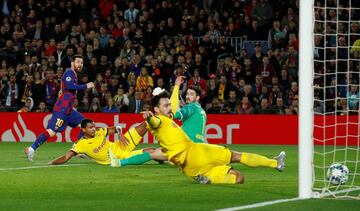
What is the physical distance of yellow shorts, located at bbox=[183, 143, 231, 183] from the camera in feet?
41.1

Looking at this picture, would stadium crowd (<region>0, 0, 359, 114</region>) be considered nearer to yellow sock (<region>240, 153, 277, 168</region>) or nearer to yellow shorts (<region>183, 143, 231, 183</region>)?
yellow sock (<region>240, 153, 277, 168</region>)

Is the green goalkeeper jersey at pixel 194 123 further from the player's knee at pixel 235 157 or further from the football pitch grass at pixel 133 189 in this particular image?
the player's knee at pixel 235 157

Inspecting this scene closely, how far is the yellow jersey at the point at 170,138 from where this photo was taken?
41.8 ft

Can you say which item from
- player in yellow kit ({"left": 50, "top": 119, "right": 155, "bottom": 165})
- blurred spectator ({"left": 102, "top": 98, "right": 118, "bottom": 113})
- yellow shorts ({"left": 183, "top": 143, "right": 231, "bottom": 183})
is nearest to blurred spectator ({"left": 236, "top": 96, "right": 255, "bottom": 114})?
blurred spectator ({"left": 102, "top": 98, "right": 118, "bottom": 113})

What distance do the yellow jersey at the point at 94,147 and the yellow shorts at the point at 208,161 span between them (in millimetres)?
4171

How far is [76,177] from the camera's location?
45.9 feet

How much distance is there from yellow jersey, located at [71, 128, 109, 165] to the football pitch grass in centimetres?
23

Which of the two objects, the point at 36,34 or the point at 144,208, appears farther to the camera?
the point at 36,34

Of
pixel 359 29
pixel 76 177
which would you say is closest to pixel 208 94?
pixel 359 29

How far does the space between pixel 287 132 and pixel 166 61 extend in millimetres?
3984

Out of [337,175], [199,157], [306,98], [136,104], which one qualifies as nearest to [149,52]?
[136,104]

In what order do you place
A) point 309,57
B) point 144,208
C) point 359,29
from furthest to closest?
1. point 359,29
2. point 309,57
3. point 144,208

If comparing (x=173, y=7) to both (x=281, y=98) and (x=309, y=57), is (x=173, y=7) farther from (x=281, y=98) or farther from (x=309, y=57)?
(x=309, y=57)

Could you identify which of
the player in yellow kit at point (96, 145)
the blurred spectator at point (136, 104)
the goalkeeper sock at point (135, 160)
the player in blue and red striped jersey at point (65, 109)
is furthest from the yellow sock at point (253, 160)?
the blurred spectator at point (136, 104)
